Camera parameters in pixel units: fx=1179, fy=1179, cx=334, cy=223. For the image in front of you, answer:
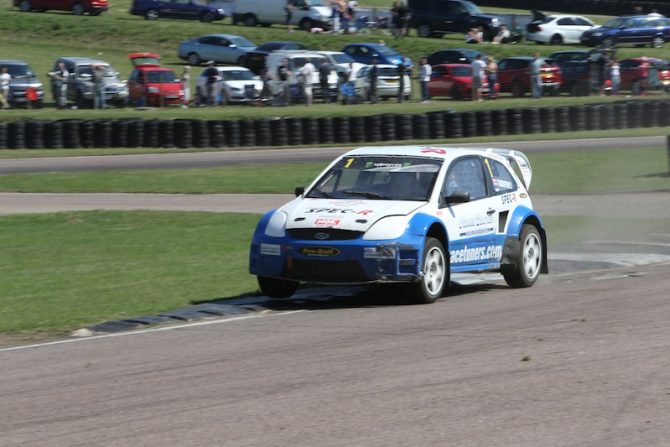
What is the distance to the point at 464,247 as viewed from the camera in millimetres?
10961

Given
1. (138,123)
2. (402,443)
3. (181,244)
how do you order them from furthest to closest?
1. (138,123)
2. (181,244)
3. (402,443)

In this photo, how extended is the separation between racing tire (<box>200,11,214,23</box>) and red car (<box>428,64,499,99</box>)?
17.5 meters

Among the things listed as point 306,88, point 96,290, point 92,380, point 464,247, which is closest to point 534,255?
point 464,247

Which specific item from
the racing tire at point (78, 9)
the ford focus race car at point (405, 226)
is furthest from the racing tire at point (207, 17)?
the ford focus race car at point (405, 226)

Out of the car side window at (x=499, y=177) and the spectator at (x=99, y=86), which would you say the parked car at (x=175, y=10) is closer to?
the spectator at (x=99, y=86)

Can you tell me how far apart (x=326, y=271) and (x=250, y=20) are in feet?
146

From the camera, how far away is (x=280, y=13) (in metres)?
52.6

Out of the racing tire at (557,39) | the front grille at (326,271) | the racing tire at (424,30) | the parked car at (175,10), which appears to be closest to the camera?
the front grille at (326,271)

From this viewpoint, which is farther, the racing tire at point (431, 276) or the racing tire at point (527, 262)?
the racing tire at point (527, 262)

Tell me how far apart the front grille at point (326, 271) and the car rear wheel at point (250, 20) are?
44.2 m

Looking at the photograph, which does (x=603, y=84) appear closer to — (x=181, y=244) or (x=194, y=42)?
(x=194, y=42)

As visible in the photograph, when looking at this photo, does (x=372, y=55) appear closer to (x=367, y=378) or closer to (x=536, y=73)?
(x=536, y=73)

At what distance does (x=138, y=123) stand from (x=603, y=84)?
18.1 meters

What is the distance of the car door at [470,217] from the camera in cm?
1085
